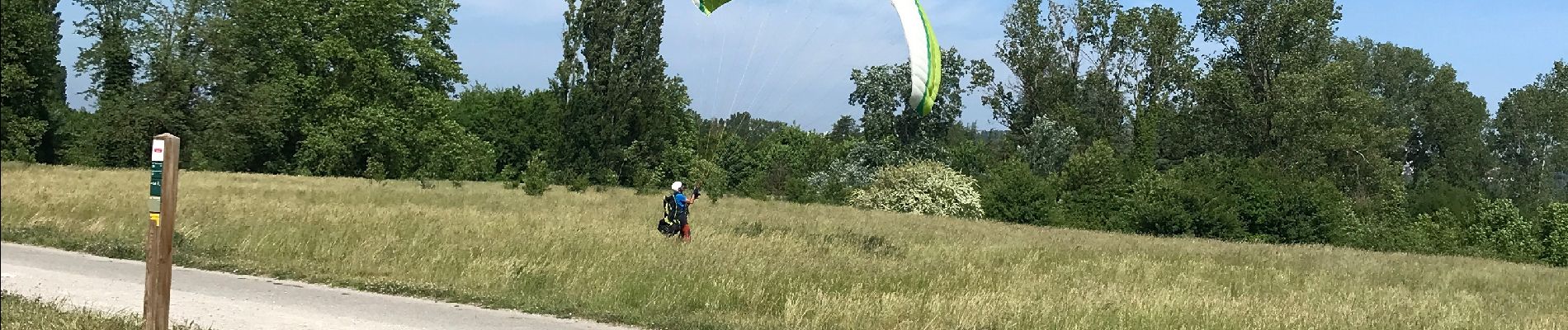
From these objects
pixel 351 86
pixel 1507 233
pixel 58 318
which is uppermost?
pixel 351 86

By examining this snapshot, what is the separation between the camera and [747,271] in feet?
38.5

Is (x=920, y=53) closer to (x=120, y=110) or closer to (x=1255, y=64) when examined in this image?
(x=120, y=110)

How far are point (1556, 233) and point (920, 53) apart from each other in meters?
29.1

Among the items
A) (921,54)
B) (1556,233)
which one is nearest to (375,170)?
(921,54)

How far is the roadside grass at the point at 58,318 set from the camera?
6.80 m

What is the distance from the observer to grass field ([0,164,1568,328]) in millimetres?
9555

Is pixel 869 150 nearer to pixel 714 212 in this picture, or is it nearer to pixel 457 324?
pixel 714 212

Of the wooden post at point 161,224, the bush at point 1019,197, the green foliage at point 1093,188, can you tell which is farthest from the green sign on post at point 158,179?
the bush at point 1019,197

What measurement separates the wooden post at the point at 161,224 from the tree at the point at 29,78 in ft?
1.56

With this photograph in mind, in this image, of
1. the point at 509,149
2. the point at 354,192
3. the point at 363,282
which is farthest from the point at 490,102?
the point at 363,282

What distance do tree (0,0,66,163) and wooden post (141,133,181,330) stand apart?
0.47 metres

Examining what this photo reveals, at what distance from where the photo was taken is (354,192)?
2712 cm

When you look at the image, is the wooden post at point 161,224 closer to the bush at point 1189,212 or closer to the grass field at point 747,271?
the grass field at point 747,271

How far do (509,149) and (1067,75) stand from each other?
3958 centimetres
